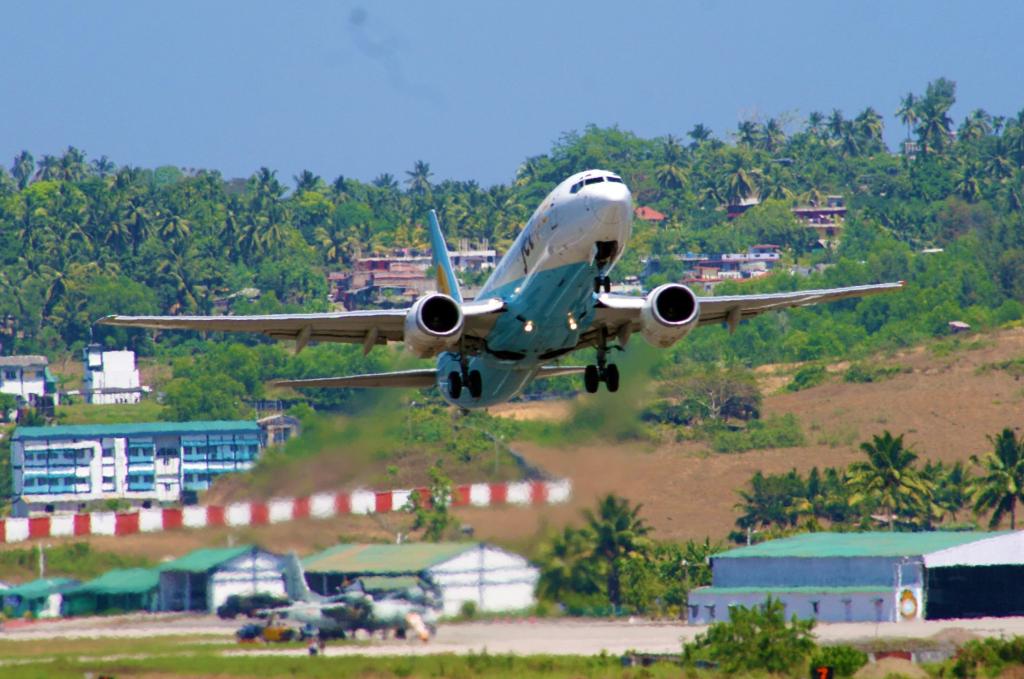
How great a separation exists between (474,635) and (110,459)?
77.8 metres

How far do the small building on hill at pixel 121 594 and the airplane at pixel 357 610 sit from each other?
12.2ft

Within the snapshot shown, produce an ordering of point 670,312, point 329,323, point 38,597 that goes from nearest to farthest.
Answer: point 670,312, point 329,323, point 38,597

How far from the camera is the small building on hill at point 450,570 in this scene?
204 feet

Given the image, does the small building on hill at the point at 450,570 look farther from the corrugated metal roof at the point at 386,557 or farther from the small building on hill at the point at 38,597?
the small building on hill at the point at 38,597

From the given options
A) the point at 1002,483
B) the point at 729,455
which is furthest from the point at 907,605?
the point at 729,455

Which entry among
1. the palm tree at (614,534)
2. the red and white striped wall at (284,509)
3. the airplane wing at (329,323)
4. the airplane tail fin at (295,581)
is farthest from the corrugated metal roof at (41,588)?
the palm tree at (614,534)

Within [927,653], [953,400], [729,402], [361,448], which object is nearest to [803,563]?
[927,653]

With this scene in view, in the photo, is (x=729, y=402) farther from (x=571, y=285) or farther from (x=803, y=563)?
(x=571, y=285)

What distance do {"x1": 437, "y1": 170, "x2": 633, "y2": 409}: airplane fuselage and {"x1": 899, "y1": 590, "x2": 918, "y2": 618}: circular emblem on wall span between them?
3242 centimetres

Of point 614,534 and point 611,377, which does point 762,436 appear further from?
point 611,377

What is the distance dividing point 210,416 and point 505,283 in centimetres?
9504

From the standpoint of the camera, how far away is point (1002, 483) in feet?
355

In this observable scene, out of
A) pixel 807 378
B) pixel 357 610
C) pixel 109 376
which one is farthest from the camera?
pixel 109 376

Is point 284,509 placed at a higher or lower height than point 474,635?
higher
